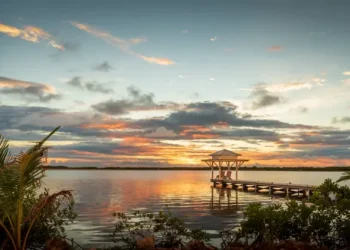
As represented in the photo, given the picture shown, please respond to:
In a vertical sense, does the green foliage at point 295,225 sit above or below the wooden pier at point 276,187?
above

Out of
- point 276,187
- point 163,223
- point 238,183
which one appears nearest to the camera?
point 163,223

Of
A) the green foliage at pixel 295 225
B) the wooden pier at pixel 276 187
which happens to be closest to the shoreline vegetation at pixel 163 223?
the green foliage at pixel 295 225

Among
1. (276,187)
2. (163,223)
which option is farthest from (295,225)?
(276,187)

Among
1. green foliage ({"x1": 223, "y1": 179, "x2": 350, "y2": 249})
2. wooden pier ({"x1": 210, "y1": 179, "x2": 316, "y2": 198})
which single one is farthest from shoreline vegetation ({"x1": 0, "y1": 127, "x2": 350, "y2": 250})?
wooden pier ({"x1": 210, "y1": 179, "x2": 316, "y2": 198})

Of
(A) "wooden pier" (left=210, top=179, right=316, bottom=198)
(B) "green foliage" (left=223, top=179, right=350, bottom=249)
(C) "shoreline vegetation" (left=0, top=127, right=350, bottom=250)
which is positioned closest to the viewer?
(C) "shoreline vegetation" (left=0, top=127, right=350, bottom=250)

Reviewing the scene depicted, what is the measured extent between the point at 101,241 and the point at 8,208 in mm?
11040

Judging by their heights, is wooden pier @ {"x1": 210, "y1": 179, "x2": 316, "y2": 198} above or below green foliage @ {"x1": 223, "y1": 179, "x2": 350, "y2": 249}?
below

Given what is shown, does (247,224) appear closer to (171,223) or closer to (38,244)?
(171,223)

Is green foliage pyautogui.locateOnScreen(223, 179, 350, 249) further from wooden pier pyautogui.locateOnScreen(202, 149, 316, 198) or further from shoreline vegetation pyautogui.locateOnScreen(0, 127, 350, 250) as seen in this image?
wooden pier pyautogui.locateOnScreen(202, 149, 316, 198)

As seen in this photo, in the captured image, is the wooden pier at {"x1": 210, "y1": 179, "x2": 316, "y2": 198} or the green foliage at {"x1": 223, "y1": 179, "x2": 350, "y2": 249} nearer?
the green foliage at {"x1": 223, "y1": 179, "x2": 350, "y2": 249}

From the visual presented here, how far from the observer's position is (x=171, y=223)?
470 inches

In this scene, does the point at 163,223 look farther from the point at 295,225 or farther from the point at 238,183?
the point at 238,183

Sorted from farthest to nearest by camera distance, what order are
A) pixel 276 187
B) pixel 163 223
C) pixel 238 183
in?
1. pixel 238 183
2. pixel 276 187
3. pixel 163 223

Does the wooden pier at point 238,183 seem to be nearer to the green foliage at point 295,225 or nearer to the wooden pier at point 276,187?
the wooden pier at point 276,187
